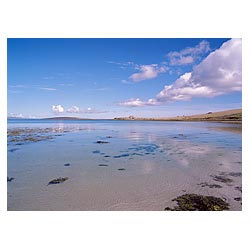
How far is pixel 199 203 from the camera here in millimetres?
4559

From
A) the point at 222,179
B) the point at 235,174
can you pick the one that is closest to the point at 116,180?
the point at 222,179

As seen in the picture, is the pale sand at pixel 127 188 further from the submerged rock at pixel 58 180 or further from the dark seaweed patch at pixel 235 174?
the dark seaweed patch at pixel 235 174

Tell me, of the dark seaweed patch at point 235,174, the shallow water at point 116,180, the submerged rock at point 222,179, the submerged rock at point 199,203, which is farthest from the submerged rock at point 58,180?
the dark seaweed patch at point 235,174

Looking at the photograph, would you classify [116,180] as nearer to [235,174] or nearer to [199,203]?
[199,203]

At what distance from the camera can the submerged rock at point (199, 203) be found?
14.3ft

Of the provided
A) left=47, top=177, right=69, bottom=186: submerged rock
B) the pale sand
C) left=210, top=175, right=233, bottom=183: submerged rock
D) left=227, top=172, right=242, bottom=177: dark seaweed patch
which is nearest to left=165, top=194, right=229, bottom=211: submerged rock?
the pale sand

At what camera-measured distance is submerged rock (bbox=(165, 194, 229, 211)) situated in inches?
171

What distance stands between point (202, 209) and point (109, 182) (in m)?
2.68

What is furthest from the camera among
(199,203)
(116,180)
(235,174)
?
(235,174)

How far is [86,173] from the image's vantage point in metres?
6.70

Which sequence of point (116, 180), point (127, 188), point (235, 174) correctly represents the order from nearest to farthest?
point (127, 188)
point (116, 180)
point (235, 174)

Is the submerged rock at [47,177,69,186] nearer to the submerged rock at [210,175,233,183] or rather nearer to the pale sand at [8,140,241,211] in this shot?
the pale sand at [8,140,241,211]
